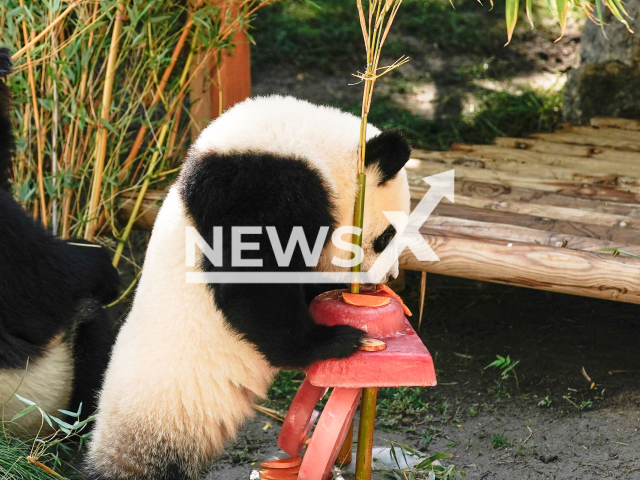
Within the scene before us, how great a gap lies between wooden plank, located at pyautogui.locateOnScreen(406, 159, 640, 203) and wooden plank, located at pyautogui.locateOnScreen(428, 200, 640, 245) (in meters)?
0.38

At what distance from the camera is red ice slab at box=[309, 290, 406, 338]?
204cm

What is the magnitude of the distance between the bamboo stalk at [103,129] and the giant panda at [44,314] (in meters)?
0.64

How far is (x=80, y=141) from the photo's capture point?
355cm

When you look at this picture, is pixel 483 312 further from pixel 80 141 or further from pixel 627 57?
pixel 627 57

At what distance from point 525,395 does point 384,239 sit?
1360 millimetres

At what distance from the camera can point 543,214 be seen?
3.30m

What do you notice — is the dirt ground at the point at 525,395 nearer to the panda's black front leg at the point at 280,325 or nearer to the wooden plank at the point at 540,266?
the wooden plank at the point at 540,266

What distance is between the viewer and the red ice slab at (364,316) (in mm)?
2041

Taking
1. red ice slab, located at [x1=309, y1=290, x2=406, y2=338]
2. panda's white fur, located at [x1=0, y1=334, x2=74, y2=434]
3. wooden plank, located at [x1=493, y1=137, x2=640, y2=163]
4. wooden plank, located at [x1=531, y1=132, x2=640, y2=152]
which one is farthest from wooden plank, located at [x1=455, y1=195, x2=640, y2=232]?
panda's white fur, located at [x1=0, y1=334, x2=74, y2=434]

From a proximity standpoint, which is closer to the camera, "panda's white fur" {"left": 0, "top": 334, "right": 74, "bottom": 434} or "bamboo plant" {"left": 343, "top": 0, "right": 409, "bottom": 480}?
"bamboo plant" {"left": 343, "top": 0, "right": 409, "bottom": 480}

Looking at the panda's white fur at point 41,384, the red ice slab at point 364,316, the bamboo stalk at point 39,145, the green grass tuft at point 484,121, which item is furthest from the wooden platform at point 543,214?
the bamboo stalk at point 39,145

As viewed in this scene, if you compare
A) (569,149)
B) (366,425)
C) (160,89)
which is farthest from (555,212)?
(160,89)

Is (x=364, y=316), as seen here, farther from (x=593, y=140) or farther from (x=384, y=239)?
(x=593, y=140)

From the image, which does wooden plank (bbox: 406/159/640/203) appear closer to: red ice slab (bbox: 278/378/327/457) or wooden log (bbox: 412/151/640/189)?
wooden log (bbox: 412/151/640/189)
